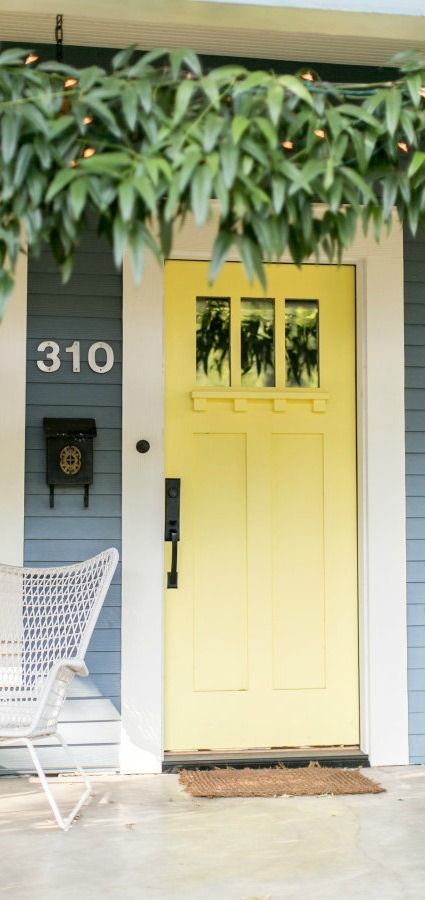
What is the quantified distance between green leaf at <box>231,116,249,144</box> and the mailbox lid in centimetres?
213

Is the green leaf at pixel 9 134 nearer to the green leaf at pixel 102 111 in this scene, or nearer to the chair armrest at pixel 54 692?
the green leaf at pixel 102 111

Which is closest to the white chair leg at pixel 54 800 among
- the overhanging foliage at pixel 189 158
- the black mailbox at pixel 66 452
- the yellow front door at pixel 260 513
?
the yellow front door at pixel 260 513

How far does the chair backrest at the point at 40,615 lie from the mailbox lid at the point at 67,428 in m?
0.50

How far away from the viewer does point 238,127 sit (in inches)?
77.7

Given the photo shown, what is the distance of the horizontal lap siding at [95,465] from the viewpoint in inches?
157

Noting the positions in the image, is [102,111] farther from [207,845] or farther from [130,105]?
[207,845]

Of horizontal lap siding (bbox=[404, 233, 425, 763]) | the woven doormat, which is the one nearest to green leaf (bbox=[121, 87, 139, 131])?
horizontal lap siding (bbox=[404, 233, 425, 763])

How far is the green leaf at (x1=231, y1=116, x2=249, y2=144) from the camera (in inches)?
77.0

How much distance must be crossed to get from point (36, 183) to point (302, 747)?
9.30 feet

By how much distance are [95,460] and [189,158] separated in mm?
2198

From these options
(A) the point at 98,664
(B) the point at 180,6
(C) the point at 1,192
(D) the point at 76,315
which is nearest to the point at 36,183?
(C) the point at 1,192

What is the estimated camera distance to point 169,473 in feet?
13.6

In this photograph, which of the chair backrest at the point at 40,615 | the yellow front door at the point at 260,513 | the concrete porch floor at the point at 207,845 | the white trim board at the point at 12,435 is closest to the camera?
the concrete porch floor at the point at 207,845

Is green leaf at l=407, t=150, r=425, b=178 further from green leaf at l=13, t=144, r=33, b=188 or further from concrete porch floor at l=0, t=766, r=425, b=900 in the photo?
concrete porch floor at l=0, t=766, r=425, b=900
